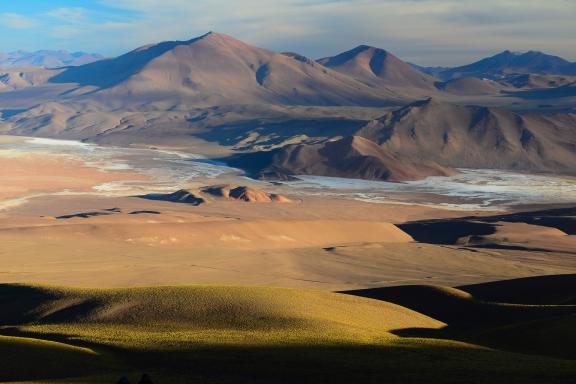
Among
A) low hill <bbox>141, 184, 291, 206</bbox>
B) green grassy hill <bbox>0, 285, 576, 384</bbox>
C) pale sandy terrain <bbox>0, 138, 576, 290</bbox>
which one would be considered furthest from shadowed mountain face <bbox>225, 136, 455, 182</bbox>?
green grassy hill <bbox>0, 285, 576, 384</bbox>

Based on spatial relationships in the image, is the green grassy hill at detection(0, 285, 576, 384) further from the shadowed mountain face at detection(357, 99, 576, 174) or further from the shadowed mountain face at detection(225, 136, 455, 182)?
the shadowed mountain face at detection(357, 99, 576, 174)

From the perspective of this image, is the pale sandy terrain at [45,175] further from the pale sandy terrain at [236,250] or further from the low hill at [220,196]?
the low hill at [220,196]

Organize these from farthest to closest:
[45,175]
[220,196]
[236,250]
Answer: [45,175], [220,196], [236,250]

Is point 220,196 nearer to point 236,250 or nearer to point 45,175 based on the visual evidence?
point 236,250

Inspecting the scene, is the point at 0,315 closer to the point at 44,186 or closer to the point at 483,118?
the point at 44,186

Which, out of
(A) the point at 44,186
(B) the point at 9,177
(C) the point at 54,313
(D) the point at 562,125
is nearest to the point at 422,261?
(C) the point at 54,313

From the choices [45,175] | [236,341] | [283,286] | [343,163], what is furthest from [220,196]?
[236,341]
